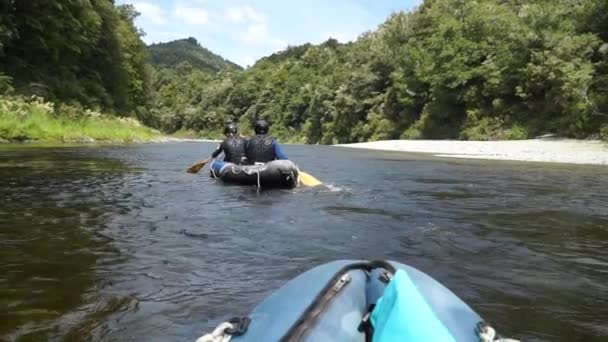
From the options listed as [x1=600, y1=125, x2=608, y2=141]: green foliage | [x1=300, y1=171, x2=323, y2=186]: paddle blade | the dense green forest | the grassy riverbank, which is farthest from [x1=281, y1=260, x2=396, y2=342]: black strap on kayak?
the dense green forest

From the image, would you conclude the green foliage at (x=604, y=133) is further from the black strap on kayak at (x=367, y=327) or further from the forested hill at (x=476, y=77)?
the black strap on kayak at (x=367, y=327)

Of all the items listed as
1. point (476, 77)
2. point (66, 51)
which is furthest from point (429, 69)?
point (66, 51)

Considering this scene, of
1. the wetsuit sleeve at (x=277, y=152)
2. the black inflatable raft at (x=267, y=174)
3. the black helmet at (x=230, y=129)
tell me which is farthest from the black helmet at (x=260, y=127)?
the black helmet at (x=230, y=129)

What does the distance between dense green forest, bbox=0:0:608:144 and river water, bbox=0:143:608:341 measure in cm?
1881

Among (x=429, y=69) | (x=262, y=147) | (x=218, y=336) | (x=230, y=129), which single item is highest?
(x=429, y=69)

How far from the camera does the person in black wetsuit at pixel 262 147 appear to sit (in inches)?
403

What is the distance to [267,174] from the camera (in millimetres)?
9680

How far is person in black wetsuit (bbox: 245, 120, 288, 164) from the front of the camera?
33.6ft

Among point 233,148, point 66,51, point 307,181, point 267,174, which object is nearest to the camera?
point 267,174

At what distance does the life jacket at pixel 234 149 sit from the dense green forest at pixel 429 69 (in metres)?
18.2

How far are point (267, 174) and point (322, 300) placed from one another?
303 inches

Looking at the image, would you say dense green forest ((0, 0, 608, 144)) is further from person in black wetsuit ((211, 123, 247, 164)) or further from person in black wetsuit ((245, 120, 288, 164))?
person in black wetsuit ((245, 120, 288, 164))

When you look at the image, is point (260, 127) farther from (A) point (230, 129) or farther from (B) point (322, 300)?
(B) point (322, 300)

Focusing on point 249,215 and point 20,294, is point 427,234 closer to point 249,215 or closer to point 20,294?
point 249,215
